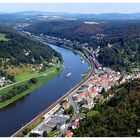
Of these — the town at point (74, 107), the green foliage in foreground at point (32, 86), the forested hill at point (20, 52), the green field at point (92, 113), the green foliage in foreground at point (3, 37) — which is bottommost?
the green foliage in foreground at point (32, 86)

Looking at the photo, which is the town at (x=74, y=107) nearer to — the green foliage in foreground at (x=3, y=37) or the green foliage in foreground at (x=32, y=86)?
the green foliage in foreground at (x=32, y=86)

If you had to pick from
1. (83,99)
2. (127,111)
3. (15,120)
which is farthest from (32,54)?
(127,111)

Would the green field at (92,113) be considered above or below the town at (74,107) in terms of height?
above

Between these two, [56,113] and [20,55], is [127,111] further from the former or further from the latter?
[20,55]

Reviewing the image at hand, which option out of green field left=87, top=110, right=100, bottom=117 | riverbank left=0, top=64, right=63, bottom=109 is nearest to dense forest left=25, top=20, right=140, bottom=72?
riverbank left=0, top=64, right=63, bottom=109

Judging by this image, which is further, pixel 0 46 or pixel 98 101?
pixel 0 46

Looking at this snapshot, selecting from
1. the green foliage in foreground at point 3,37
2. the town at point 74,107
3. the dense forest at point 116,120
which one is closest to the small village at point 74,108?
the town at point 74,107

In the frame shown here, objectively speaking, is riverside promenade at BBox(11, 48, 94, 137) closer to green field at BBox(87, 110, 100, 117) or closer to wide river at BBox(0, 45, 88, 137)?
wide river at BBox(0, 45, 88, 137)
